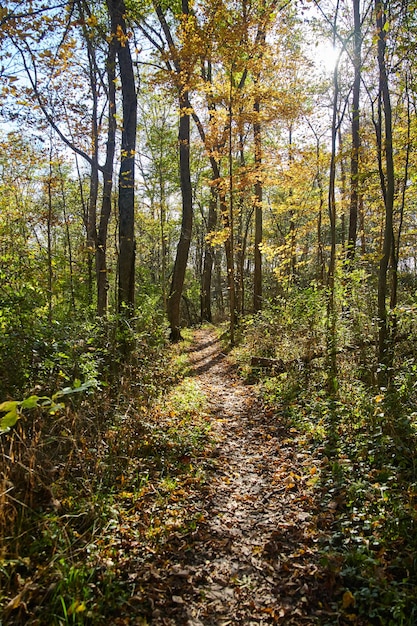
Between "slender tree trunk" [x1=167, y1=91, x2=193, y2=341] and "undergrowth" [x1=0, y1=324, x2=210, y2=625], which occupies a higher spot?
"slender tree trunk" [x1=167, y1=91, x2=193, y2=341]

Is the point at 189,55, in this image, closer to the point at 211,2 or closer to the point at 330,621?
the point at 211,2

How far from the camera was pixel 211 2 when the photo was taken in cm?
962

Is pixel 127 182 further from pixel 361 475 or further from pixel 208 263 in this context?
pixel 208 263

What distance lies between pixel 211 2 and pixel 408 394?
35.3 feet

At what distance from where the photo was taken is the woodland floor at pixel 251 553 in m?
2.68

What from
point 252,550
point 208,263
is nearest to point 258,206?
point 208,263

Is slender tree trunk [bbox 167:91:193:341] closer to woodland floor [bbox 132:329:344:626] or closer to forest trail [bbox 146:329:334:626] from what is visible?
forest trail [bbox 146:329:334:626]

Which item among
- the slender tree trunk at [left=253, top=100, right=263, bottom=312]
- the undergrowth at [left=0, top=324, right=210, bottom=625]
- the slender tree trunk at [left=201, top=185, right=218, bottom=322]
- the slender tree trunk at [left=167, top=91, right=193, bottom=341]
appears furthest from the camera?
the slender tree trunk at [left=201, top=185, right=218, bottom=322]

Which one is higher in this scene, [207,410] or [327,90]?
[327,90]

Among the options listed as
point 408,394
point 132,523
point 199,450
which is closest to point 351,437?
point 408,394

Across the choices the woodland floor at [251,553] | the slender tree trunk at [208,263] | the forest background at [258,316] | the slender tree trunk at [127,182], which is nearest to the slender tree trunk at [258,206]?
the forest background at [258,316]

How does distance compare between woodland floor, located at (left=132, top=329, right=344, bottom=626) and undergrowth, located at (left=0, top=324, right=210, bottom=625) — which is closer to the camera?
undergrowth, located at (left=0, top=324, right=210, bottom=625)

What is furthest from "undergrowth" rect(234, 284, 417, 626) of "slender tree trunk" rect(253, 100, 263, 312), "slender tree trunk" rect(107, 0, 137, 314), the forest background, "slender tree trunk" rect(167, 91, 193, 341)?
"slender tree trunk" rect(253, 100, 263, 312)

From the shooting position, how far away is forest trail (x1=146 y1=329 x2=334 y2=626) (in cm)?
269
